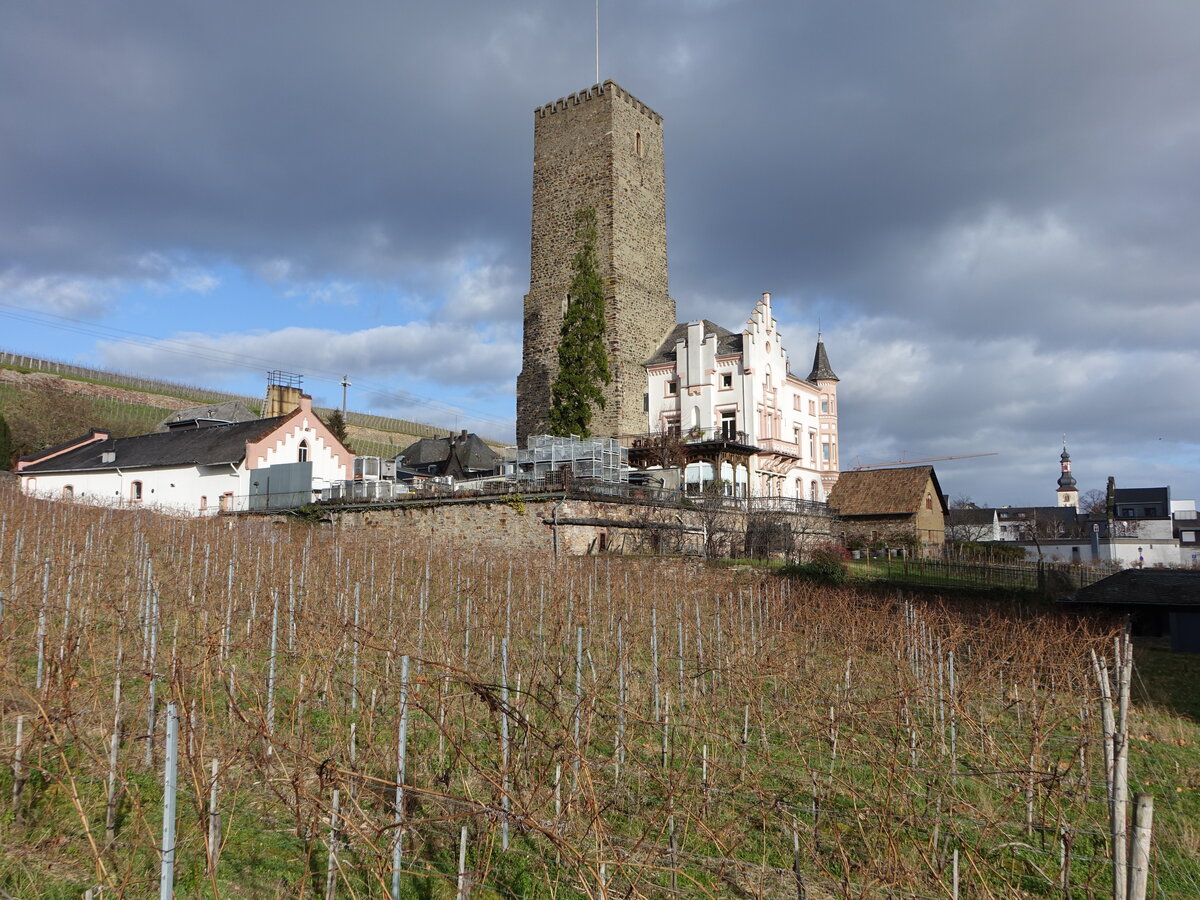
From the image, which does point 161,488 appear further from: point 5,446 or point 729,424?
point 729,424

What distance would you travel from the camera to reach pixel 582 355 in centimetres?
3619

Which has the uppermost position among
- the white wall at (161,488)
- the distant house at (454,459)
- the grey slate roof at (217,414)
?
the grey slate roof at (217,414)

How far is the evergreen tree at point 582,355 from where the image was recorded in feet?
117

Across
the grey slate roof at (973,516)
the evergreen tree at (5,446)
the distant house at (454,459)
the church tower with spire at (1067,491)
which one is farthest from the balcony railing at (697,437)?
the church tower with spire at (1067,491)

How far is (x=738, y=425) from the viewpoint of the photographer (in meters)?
39.7

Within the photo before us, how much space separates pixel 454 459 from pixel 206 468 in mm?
12798

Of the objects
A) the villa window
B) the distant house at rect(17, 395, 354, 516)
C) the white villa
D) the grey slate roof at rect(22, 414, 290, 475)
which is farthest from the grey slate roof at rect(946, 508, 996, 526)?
the grey slate roof at rect(22, 414, 290, 475)

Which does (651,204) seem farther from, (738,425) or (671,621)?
(671,621)

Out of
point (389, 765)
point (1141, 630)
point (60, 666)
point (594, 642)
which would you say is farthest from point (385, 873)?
point (1141, 630)

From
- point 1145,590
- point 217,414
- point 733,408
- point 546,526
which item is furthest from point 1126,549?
point 217,414

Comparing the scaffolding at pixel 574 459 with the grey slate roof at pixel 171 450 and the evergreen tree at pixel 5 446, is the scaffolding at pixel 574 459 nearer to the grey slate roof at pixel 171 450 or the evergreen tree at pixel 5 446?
the grey slate roof at pixel 171 450

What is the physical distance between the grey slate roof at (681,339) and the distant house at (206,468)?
16.3 metres

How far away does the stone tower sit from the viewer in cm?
4056

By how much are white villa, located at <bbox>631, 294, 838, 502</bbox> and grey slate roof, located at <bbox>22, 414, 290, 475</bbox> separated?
17.4 metres
